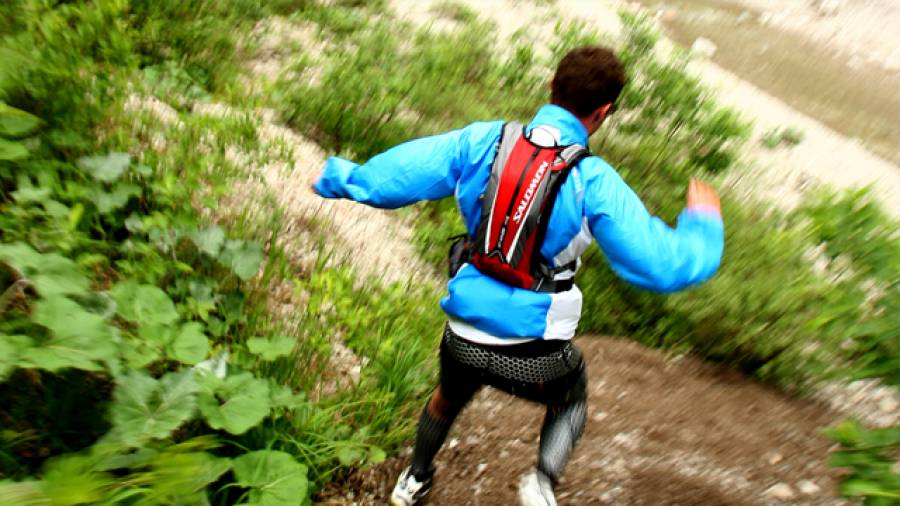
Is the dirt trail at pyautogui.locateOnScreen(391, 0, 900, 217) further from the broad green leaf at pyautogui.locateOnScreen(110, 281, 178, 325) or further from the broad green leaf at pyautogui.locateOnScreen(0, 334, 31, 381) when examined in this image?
the broad green leaf at pyautogui.locateOnScreen(0, 334, 31, 381)

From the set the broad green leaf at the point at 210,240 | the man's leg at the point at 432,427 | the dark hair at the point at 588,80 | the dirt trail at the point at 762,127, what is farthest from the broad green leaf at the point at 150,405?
the dirt trail at the point at 762,127

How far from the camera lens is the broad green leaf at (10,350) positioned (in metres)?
1.58

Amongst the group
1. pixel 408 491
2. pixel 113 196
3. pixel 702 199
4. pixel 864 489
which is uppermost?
pixel 702 199

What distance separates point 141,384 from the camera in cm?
181

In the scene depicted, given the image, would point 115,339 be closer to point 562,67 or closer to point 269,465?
point 269,465

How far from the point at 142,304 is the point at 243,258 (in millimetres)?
500

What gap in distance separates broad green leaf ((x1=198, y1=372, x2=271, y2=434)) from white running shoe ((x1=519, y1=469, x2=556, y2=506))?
817 millimetres

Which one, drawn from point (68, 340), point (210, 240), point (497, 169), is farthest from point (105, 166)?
point (497, 169)

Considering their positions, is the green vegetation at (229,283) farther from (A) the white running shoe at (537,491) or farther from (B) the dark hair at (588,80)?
(B) the dark hair at (588,80)

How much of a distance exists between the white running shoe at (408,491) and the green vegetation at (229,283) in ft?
0.50

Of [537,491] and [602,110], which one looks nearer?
[602,110]

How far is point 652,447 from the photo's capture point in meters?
2.94

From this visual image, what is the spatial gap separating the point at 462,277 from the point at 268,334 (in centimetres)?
82

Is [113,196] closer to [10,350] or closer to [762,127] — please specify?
[10,350]
